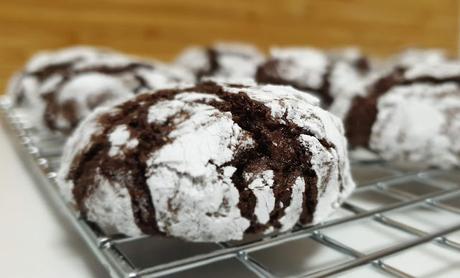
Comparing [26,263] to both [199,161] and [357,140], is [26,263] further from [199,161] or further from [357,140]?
[357,140]

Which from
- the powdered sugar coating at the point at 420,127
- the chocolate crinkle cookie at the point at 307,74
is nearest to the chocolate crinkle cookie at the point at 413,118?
the powdered sugar coating at the point at 420,127

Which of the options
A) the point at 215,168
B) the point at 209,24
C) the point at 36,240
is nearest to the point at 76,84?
the point at 36,240

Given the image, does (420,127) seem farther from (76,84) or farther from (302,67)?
(76,84)

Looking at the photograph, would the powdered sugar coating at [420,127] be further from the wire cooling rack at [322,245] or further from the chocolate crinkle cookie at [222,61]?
the chocolate crinkle cookie at [222,61]

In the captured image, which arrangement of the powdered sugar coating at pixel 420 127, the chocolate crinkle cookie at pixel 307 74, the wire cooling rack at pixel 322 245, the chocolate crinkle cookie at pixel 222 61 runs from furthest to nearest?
1. the chocolate crinkle cookie at pixel 222 61
2. the chocolate crinkle cookie at pixel 307 74
3. the powdered sugar coating at pixel 420 127
4. the wire cooling rack at pixel 322 245

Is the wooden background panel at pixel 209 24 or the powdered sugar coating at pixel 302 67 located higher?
the wooden background panel at pixel 209 24

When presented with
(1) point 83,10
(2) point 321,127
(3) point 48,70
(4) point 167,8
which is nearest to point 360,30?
(4) point 167,8
